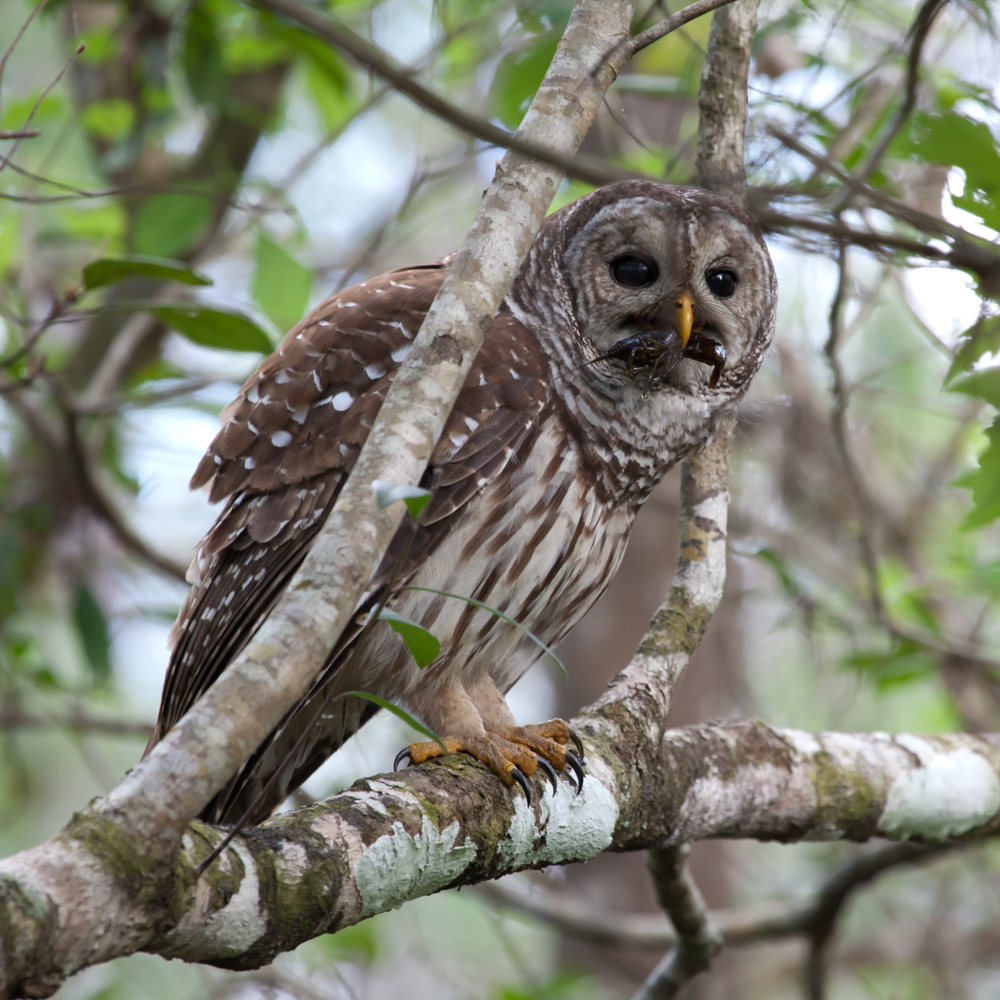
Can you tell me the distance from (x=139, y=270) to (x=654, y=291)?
3.90 feet

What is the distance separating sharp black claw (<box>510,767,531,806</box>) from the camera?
81.1 inches

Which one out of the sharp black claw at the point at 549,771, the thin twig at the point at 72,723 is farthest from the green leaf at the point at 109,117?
the sharp black claw at the point at 549,771

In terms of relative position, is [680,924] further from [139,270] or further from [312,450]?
[139,270]

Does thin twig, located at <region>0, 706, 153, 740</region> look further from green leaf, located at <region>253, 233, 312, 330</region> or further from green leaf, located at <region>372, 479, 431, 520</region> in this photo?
green leaf, located at <region>372, 479, 431, 520</region>

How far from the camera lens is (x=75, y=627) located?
397cm

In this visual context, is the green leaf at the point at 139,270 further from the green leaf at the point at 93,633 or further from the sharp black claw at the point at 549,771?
the green leaf at the point at 93,633

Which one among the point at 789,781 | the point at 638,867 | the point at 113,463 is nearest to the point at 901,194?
the point at 789,781

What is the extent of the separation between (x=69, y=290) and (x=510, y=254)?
4.69 feet

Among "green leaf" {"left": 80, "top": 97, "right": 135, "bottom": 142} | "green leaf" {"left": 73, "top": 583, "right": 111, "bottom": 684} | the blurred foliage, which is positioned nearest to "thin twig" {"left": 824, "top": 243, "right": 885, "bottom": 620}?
the blurred foliage

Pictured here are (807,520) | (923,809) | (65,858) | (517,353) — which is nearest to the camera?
(65,858)

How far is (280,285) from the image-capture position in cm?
325

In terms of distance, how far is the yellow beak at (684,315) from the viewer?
2.46 m

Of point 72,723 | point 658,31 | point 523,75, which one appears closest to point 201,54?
point 523,75

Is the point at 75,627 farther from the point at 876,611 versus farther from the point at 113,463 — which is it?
the point at 876,611
